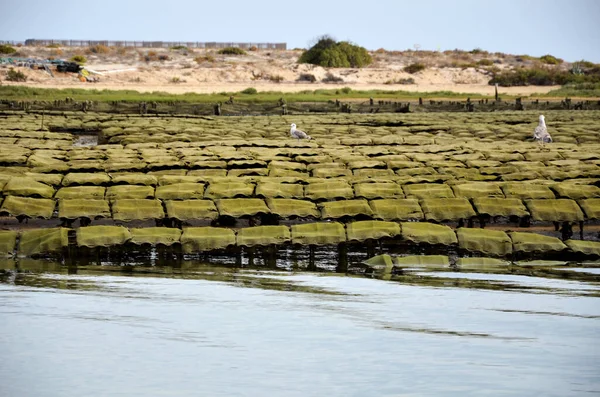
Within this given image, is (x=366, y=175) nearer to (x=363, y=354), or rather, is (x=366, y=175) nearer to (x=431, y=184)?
(x=431, y=184)

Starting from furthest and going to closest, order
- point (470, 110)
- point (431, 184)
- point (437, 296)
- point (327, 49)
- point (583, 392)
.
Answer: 1. point (327, 49)
2. point (470, 110)
3. point (431, 184)
4. point (437, 296)
5. point (583, 392)

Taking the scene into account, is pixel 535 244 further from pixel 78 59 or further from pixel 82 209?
pixel 78 59

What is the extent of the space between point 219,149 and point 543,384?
18.0m

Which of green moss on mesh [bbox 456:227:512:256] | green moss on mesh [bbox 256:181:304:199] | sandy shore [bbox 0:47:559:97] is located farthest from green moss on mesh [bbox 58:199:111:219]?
sandy shore [bbox 0:47:559:97]

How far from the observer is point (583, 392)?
9.99 meters

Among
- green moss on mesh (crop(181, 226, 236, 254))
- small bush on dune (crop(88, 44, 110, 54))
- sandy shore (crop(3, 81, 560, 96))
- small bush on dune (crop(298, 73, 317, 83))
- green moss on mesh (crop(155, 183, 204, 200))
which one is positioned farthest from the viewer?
small bush on dune (crop(88, 44, 110, 54))

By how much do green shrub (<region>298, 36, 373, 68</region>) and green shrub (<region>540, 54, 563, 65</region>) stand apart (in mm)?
25449

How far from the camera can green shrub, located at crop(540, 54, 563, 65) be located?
123 meters

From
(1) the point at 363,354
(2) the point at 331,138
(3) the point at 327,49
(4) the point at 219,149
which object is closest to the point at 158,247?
(1) the point at 363,354

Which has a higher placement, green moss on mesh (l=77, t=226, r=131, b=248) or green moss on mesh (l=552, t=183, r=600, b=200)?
green moss on mesh (l=552, t=183, r=600, b=200)

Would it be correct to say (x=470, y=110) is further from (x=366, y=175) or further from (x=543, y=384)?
(x=543, y=384)

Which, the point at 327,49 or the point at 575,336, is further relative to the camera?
the point at 327,49

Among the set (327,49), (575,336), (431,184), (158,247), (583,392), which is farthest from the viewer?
(327,49)

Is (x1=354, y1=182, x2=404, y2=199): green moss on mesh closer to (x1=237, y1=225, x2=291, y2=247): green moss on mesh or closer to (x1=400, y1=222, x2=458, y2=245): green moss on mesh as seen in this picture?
(x1=400, y1=222, x2=458, y2=245): green moss on mesh
